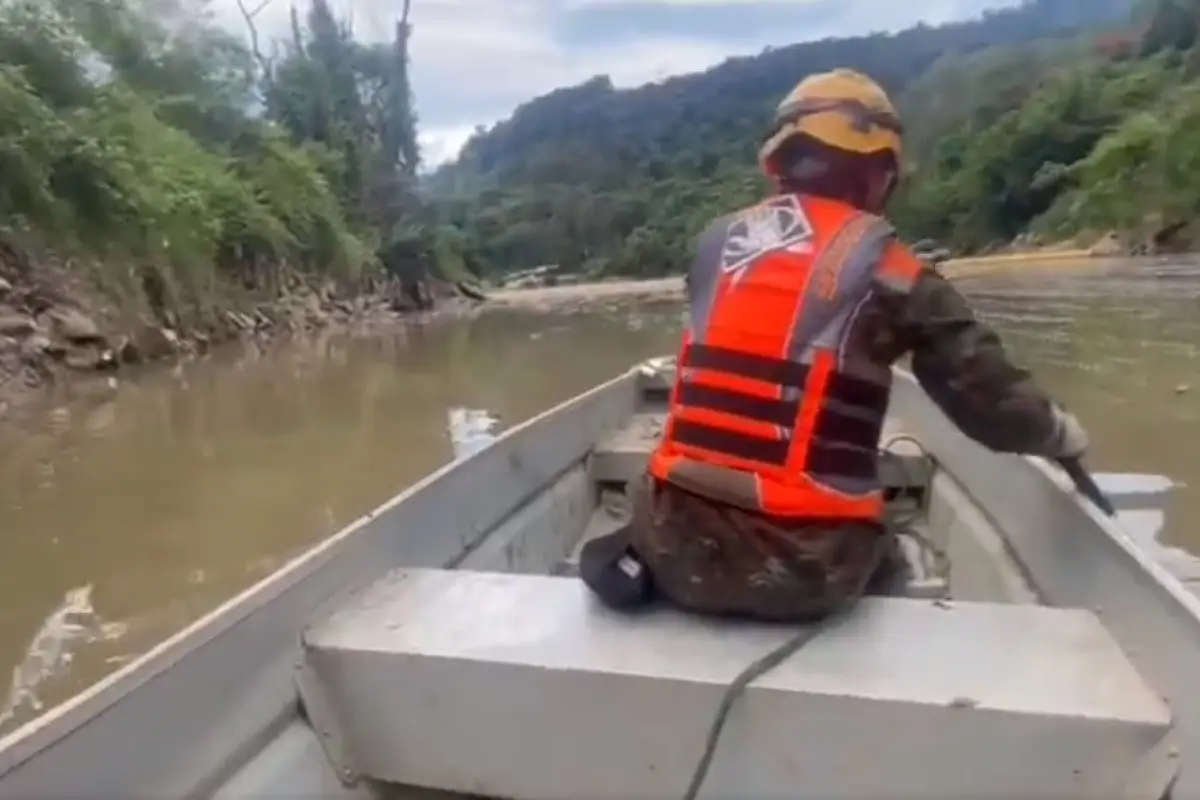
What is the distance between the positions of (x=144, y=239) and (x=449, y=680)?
11507 millimetres

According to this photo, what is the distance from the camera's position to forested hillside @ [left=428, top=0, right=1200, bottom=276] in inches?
1224

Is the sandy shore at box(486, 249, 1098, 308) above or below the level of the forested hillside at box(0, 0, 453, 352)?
below

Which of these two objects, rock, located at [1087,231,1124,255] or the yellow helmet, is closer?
the yellow helmet

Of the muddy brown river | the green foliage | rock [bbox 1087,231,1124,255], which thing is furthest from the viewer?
rock [bbox 1087,231,1124,255]

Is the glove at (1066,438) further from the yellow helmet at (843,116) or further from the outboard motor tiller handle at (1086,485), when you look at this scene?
the yellow helmet at (843,116)

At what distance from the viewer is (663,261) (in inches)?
2007

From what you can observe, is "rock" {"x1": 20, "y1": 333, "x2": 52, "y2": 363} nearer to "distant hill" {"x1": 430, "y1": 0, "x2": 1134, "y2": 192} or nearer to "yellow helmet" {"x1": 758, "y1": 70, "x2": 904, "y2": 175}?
"yellow helmet" {"x1": 758, "y1": 70, "x2": 904, "y2": 175}

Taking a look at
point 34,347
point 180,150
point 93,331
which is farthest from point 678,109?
point 34,347

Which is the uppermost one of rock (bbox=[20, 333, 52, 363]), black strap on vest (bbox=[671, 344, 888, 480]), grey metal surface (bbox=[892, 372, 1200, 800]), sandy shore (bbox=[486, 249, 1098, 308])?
black strap on vest (bbox=[671, 344, 888, 480])

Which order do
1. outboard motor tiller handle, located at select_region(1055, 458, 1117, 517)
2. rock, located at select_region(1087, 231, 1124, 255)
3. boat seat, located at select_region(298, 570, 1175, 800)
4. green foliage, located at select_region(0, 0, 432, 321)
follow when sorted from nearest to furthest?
boat seat, located at select_region(298, 570, 1175, 800) < outboard motor tiller handle, located at select_region(1055, 458, 1117, 517) < green foliage, located at select_region(0, 0, 432, 321) < rock, located at select_region(1087, 231, 1124, 255)

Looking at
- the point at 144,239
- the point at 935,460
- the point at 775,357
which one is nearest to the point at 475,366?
the point at 144,239

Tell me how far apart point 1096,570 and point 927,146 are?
46527 mm

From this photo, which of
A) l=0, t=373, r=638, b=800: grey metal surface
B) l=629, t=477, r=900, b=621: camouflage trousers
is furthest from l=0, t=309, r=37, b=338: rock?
l=629, t=477, r=900, b=621: camouflage trousers

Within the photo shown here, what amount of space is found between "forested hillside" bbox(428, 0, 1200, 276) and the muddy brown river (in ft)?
11.0
